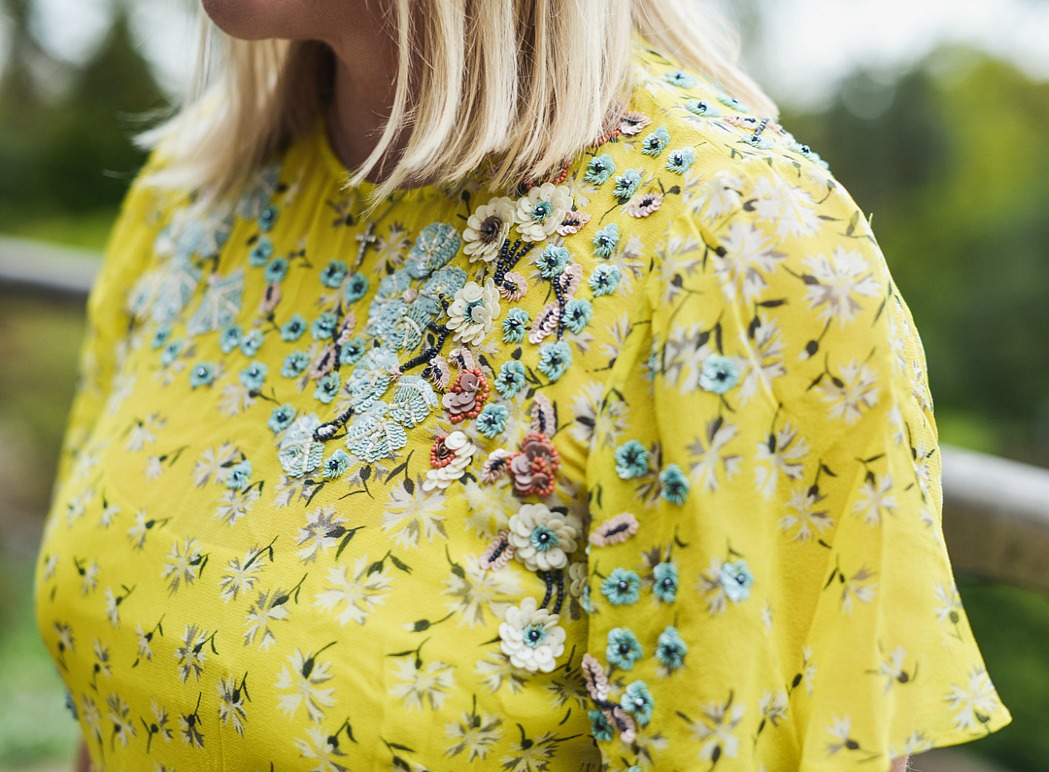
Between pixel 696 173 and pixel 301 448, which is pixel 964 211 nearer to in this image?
pixel 696 173

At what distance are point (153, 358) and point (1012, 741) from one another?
12.3 ft

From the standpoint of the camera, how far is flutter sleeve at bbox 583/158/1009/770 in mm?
808

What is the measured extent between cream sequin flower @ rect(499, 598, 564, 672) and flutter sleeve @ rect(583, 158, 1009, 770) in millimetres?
50

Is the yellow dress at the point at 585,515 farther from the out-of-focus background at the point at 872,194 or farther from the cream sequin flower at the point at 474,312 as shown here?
the out-of-focus background at the point at 872,194

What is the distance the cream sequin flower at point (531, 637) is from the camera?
88 cm


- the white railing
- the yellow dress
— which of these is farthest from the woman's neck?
the white railing

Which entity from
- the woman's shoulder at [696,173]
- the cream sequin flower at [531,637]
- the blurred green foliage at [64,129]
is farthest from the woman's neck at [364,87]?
the blurred green foliage at [64,129]

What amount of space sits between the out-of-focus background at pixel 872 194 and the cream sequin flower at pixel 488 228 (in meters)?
1.24

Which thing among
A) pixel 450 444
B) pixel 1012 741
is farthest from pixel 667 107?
pixel 1012 741

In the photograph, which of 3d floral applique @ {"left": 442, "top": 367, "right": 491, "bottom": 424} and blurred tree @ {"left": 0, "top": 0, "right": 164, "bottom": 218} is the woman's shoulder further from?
blurred tree @ {"left": 0, "top": 0, "right": 164, "bottom": 218}

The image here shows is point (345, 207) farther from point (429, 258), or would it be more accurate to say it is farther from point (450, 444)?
point (450, 444)

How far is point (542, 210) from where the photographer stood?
972mm

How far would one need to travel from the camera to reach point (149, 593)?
104 cm

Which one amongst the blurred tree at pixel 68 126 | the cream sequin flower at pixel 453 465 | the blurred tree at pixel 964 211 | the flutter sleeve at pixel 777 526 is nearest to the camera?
the flutter sleeve at pixel 777 526
